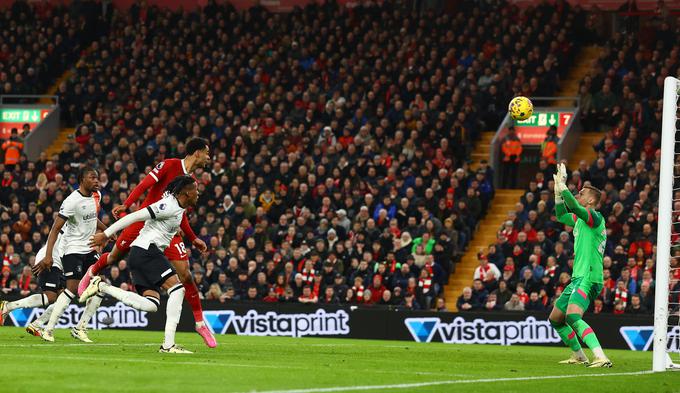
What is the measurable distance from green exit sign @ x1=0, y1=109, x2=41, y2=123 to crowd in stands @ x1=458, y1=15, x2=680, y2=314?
1637 cm

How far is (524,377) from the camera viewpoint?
492 inches

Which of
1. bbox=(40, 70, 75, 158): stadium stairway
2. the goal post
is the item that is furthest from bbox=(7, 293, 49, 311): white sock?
bbox=(40, 70, 75, 158): stadium stairway

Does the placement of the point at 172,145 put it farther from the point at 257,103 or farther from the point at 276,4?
the point at 276,4

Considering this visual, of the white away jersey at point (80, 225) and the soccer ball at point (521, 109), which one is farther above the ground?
the soccer ball at point (521, 109)

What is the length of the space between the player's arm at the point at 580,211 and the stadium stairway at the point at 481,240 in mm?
12890

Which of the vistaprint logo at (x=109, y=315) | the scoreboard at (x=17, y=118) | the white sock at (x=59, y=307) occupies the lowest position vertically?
the vistaprint logo at (x=109, y=315)

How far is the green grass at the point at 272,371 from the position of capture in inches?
419

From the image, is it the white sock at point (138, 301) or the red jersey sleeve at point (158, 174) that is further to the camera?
the red jersey sleeve at point (158, 174)

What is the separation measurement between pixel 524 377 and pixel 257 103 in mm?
23234

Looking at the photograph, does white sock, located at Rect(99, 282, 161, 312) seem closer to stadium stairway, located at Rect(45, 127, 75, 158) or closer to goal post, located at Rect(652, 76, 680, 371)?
goal post, located at Rect(652, 76, 680, 371)

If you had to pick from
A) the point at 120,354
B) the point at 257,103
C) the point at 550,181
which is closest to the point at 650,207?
the point at 550,181

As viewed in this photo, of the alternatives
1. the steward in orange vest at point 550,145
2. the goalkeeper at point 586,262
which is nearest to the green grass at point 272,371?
the goalkeeper at point 586,262

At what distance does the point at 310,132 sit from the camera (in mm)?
32844

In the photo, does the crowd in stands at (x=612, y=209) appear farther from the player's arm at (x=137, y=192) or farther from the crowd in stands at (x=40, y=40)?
the crowd in stands at (x=40, y=40)
